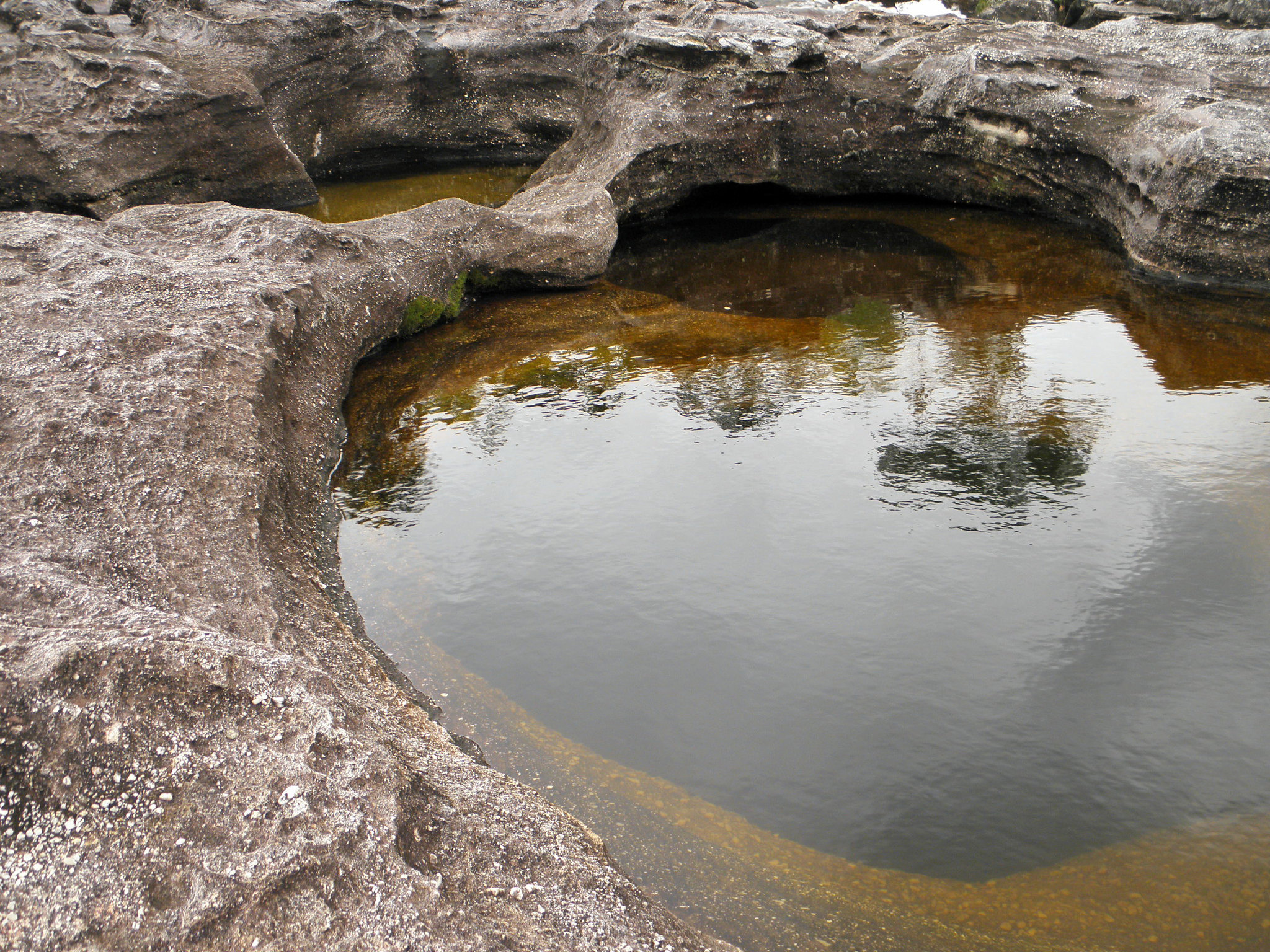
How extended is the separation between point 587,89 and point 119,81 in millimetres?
4584

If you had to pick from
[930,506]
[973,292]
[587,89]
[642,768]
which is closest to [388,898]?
[642,768]

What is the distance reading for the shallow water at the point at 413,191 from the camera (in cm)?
983

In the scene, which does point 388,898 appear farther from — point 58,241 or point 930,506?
point 58,241

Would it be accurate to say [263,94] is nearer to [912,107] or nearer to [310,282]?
[310,282]

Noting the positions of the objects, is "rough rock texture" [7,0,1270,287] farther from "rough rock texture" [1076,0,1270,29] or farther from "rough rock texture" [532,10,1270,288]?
"rough rock texture" [1076,0,1270,29]

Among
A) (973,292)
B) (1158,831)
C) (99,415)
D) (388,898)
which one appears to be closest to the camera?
(388,898)

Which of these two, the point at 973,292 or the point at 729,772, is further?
the point at 973,292

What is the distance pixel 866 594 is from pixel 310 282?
3928mm

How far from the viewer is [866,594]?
164 inches

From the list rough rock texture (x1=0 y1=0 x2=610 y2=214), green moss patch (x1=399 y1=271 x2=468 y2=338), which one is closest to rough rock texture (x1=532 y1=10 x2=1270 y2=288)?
rough rock texture (x1=0 y1=0 x2=610 y2=214)

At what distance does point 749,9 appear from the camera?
31.4ft

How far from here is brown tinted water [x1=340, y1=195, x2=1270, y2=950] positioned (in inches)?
119

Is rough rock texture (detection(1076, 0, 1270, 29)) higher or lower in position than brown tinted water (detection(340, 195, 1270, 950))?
higher

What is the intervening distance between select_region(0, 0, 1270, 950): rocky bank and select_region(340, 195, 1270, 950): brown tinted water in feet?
1.59
